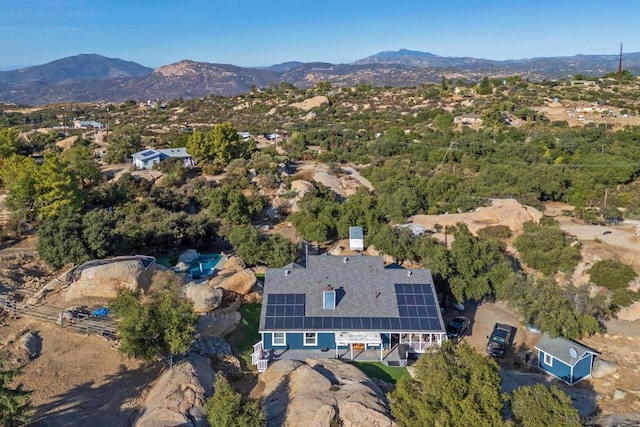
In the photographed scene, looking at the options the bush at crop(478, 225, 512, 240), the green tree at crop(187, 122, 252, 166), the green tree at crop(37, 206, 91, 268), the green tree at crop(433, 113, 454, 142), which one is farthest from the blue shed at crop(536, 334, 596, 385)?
the green tree at crop(433, 113, 454, 142)

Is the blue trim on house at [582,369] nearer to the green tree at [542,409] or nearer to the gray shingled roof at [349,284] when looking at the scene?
the gray shingled roof at [349,284]

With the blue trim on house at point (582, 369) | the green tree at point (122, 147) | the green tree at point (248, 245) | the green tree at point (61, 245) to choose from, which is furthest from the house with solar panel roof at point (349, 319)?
the green tree at point (122, 147)

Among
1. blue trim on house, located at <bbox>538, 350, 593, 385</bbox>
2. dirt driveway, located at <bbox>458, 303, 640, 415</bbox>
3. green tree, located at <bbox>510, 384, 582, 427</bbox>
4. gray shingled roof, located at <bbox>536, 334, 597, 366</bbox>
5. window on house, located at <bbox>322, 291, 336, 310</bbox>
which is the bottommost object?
dirt driveway, located at <bbox>458, 303, 640, 415</bbox>

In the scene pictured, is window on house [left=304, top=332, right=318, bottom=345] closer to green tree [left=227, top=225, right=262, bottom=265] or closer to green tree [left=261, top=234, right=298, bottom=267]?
green tree [left=261, top=234, right=298, bottom=267]

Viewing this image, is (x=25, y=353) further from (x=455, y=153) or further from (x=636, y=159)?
(x=636, y=159)

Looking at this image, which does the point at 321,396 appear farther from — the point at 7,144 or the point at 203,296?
the point at 7,144

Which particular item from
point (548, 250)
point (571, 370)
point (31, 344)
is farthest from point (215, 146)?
point (571, 370)
